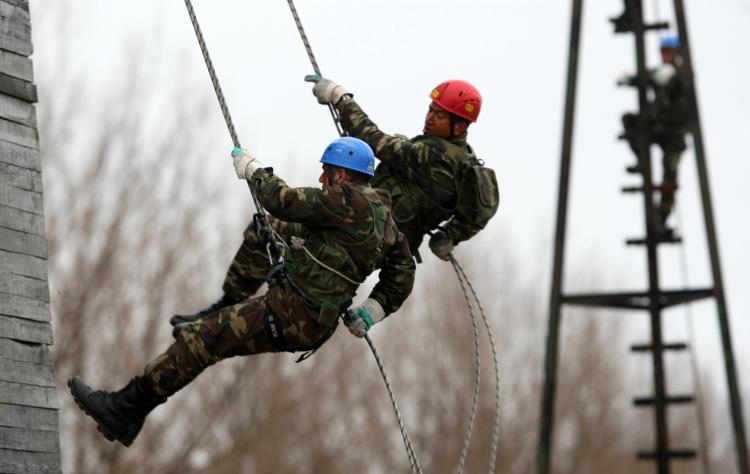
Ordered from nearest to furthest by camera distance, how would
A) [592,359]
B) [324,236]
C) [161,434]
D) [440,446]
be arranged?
[324,236], [161,434], [440,446], [592,359]

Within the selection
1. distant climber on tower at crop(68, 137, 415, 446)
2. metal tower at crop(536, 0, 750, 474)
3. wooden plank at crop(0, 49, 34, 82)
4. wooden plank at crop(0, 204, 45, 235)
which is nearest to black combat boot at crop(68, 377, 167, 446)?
distant climber on tower at crop(68, 137, 415, 446)

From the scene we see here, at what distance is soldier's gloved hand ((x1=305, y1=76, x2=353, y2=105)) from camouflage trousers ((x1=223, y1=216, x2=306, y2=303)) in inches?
31.8

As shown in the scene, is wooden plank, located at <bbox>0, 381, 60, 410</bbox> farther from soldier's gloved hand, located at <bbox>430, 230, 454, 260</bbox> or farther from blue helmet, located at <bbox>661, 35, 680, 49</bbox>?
blue helmet, located at <bbox>661, 35, 680, 49</bbox>

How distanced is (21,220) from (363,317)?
213 cm

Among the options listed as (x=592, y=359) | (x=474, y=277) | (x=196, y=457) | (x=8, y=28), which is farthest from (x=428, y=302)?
(x=8, y=28)

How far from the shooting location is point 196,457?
32125 mm

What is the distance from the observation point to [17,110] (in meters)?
10.1

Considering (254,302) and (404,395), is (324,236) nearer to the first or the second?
(254,302)

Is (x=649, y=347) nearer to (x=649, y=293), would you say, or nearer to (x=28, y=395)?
(x=649, y=293)

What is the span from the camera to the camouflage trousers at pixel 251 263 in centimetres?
1045

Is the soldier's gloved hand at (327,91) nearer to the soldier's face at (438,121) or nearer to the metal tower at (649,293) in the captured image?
the soldier's face at (438,121)

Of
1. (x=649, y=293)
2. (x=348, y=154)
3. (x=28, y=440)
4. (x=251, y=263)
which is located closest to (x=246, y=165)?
(x=348, y=154)

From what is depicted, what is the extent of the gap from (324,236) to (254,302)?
0.62m

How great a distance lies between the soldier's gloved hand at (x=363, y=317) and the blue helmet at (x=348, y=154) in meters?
0.89
